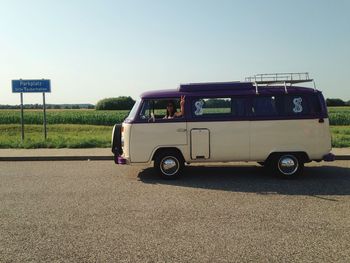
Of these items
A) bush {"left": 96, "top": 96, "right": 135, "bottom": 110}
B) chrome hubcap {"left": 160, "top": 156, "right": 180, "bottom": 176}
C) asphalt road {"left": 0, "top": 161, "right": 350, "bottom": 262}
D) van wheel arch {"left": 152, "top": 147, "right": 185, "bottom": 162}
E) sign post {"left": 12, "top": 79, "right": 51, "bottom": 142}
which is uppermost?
bush {"left": 96, "top": 96, "right": 135, "bottom": 110}

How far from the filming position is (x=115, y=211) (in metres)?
6.91

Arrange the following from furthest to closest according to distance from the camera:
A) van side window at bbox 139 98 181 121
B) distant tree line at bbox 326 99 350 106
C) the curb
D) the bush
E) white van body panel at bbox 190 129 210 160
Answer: distant tree line at bbox 326 99 350 106 < the bush < the curb < van side window at bbox 139 98 181 121 < white van body panel at bbox 190 129 210 160

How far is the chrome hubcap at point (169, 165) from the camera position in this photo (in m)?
9.73

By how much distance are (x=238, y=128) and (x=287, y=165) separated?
1.48 m

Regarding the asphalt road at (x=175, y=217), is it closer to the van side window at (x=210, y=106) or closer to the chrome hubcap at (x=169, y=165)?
the chrome hubcap at (x=169, y=165)

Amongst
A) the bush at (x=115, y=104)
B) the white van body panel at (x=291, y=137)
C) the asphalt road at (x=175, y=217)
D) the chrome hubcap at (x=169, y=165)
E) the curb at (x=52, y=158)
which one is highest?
the bush at (x=115, y=104)

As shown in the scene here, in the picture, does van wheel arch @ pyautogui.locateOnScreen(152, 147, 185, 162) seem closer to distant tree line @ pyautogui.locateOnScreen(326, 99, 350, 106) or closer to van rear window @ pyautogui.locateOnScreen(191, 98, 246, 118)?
van rear window @ pyautogui.locateOnScreen(191, 98, 246, 118)

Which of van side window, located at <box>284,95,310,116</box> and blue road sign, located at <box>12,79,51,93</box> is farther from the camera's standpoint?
blue road sign, located at <box>12,79,51,93</box>

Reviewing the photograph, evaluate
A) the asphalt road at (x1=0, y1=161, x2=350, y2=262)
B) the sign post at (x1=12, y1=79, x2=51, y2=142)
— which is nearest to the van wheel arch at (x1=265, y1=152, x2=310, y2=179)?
the asphalt road at (x1=0, y1=161, x2=350, y2=262)

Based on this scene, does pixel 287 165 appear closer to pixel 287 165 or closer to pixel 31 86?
pixel 287 165

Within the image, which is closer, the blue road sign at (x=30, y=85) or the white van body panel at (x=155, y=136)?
the white van body panel at (x=155, y=136)

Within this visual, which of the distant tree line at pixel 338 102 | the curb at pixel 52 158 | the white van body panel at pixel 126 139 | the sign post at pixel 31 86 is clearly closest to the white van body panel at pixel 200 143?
the white van body panel at pixel 126 139

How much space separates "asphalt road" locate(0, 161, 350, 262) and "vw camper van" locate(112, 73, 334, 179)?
0.64 meters

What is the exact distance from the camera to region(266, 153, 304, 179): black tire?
31.7 ft
